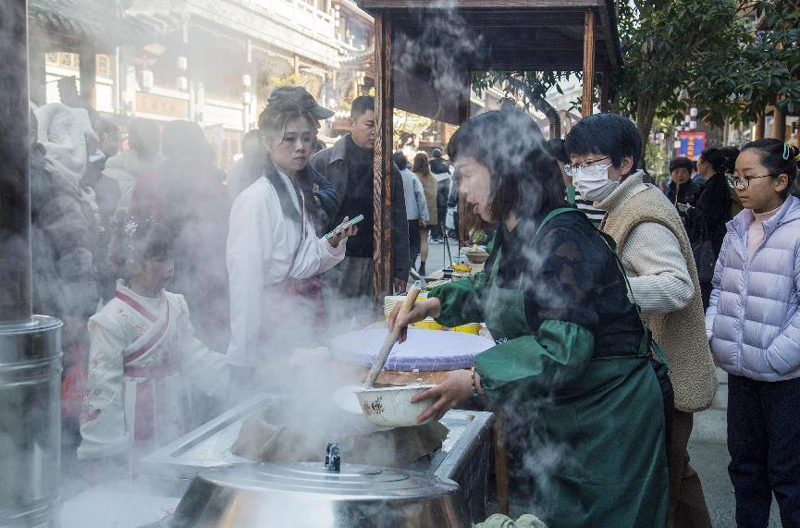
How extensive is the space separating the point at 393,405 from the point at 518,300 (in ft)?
1.40

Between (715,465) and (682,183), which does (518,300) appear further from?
(682,183)

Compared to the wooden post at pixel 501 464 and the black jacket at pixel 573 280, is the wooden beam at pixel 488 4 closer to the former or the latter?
the wooden post at pixel 501 464

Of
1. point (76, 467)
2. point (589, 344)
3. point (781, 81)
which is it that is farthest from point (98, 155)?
point (781, 81)

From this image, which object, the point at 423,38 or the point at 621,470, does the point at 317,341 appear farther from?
the point at 423,38

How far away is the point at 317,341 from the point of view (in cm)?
338

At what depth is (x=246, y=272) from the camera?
9.68ft

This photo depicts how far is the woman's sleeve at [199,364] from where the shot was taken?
310 centimetres

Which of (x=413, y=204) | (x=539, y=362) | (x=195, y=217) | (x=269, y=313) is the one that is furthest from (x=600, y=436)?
(x=413, y=204)

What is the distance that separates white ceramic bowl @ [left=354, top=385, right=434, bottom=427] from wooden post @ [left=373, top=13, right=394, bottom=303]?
2.81 metres

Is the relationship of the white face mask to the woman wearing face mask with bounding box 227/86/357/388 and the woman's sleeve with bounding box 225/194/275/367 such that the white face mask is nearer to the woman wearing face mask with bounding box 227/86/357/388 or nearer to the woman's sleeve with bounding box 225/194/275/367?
the woman wearing face mask with bounding box 227/86/357/388

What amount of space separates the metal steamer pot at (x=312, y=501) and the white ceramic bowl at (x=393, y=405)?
35cm

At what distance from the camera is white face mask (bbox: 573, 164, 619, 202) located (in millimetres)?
2902

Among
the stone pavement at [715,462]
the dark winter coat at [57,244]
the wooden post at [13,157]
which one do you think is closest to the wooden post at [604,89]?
the stone pavement at [715,462]

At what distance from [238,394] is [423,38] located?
10.4 feet
